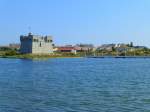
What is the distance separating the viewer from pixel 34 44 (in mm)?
Answer: 153375

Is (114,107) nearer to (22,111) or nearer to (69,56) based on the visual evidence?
(22,111)

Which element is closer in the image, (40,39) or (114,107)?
(114,107)

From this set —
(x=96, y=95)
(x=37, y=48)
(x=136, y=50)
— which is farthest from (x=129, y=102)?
(x=136, y=50)

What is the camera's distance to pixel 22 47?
156375mm

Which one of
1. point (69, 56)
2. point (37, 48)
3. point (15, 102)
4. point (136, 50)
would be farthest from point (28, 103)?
point (136, 50)

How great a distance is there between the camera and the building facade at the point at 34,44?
153 m

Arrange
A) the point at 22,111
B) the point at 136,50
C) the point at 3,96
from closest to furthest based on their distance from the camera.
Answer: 1. the point at 22,111
2. the point at 3,96
3. the point at 136,50

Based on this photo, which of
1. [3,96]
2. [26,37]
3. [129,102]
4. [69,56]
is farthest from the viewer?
[69,56]

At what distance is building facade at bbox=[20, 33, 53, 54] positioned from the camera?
15262cm

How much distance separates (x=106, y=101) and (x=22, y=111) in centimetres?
485

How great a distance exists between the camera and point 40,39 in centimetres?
15638

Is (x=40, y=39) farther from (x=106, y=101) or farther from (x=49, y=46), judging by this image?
(x=106, y=101)

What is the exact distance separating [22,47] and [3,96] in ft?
441

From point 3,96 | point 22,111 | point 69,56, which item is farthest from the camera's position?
point 69,56
